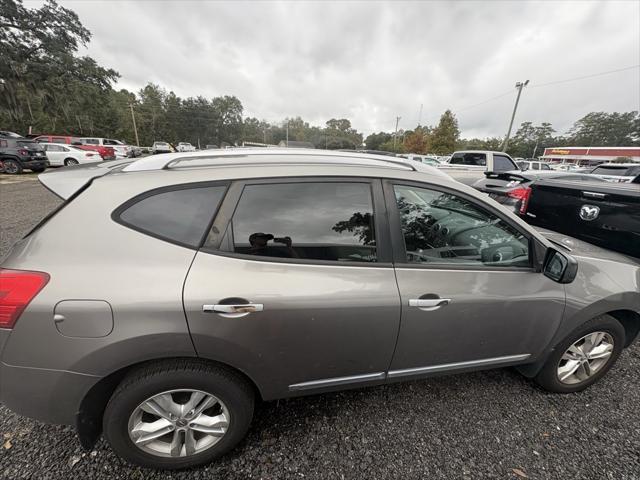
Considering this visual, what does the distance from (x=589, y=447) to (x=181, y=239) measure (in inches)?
113

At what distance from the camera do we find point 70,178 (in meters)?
1.65

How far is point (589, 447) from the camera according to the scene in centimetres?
182

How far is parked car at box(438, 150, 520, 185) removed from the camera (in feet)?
29.6

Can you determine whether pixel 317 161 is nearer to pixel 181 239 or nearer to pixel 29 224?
pixel 181 239

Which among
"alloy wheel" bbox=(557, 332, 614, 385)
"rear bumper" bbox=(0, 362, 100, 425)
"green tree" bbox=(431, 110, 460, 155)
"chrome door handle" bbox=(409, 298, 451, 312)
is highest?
"green tree" bbox=(431, 110, 460, 155)

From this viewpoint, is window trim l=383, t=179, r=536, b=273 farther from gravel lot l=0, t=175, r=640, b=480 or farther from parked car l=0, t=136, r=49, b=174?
parked car l=0, t=136, r=49, b=174

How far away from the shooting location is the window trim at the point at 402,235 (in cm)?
166

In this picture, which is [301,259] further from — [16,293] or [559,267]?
[559,267]

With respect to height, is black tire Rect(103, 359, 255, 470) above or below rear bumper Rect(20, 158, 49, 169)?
below

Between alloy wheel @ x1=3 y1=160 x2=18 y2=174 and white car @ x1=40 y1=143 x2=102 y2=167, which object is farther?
white car @ x1=40 y1=143 x2=102 y2=167

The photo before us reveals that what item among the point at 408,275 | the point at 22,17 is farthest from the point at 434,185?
the point at 22,17

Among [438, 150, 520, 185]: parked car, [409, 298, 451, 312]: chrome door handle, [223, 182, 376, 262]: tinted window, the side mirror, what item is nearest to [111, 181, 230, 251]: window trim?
[223, 182, 376, 262]: tinted window

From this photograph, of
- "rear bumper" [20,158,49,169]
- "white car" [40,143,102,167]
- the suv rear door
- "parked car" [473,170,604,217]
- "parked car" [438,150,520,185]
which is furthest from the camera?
"white car" [40,143,102,167]

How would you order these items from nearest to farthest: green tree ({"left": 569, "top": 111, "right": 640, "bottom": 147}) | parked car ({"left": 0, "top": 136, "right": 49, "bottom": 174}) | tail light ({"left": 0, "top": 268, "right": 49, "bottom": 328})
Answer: tail light ({"left": 0, "top": 268, "right": 49, "bottom": 328})
parked car ({"left": 0, "top": 136, "right": 49, "bottom": 174})
green tree ({"left": 569, "top": 111, "right": 640, "bottom": 147})
